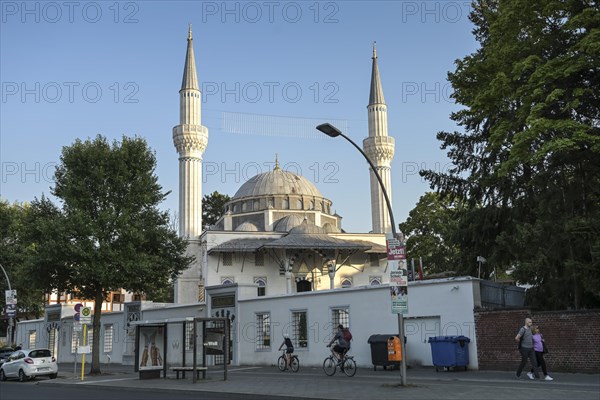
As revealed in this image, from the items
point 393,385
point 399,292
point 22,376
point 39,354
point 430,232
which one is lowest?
point 22,376

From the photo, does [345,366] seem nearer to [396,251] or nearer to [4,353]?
[396,251]

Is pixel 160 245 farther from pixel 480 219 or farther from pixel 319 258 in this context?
pixel 319 258

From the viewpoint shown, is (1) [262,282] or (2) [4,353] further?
(1) [262,282]

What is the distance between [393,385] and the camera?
53.5 ft

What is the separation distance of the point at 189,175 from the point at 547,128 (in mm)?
41020

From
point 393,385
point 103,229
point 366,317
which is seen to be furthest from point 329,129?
point 103,229

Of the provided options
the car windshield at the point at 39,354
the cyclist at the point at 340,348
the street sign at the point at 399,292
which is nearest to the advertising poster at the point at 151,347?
the cyclist at the point at 340,348

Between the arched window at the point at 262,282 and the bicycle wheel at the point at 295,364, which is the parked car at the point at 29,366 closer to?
the bicycle wheel at the point at 295,364

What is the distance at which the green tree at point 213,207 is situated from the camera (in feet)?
283

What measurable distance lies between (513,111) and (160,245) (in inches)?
602

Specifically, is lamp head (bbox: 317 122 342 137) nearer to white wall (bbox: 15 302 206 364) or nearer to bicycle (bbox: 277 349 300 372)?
bicycle (bbox: 277 349 300 372)

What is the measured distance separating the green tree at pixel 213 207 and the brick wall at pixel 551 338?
66850mm

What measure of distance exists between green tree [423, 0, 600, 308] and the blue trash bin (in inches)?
168

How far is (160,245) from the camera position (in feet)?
92.9
